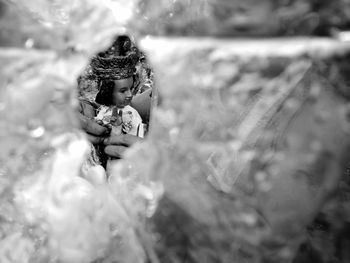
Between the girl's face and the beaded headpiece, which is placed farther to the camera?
the girl's face

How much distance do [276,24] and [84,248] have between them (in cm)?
59

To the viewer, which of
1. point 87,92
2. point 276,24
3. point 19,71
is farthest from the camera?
point 87,92

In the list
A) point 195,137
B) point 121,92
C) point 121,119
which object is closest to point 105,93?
point 121,92

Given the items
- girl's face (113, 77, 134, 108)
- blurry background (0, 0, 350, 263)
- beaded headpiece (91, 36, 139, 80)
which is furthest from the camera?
girl's face (113, 77, 134, 108)

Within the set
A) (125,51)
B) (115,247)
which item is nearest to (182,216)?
(115,247)

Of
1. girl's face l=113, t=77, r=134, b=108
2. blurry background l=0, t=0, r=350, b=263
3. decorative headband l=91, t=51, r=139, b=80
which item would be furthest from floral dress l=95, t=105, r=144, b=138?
blurry background l=0, t=0, r=350, b=263

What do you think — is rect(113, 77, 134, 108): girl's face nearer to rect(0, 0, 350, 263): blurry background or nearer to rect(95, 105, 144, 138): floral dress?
rect(95, 105, 144, 138): floral dress

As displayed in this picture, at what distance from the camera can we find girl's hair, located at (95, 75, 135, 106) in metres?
1.57

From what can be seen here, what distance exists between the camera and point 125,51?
1.46 meters

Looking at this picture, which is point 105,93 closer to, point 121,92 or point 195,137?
point 121,92

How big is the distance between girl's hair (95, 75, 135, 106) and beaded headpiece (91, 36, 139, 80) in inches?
1.5

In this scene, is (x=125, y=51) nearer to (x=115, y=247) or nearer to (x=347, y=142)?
(x=115, y=247)

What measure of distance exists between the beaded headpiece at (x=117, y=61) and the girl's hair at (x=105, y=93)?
4 cm

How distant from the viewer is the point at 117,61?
1.48 metres
